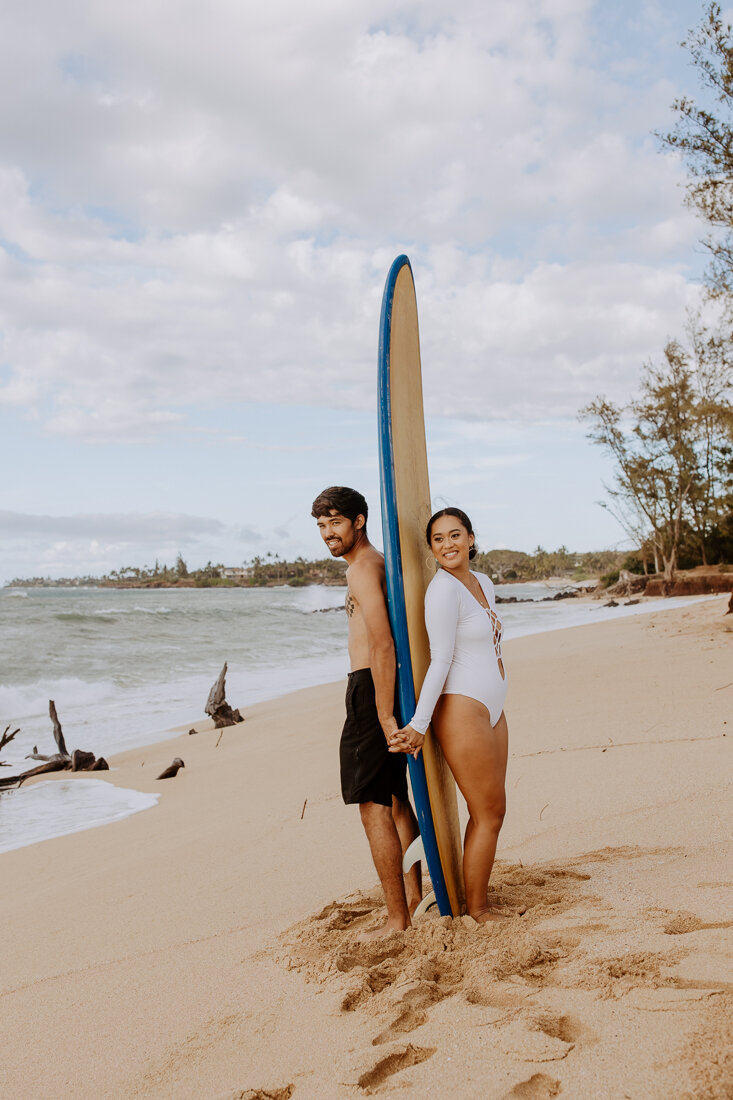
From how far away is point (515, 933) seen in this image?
2.24 metres

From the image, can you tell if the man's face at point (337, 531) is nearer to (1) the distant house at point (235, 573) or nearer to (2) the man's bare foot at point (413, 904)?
(2) the man's bare foot at point (413, 904)

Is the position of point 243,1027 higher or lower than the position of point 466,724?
lower

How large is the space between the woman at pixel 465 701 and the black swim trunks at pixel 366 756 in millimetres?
204

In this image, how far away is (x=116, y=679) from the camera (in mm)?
13148

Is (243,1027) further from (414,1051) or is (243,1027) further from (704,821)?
(704,821)

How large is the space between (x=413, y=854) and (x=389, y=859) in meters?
0.11

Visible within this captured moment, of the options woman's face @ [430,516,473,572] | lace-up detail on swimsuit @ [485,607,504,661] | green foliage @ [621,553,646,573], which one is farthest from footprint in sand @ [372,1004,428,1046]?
green foliage @ [621,553,646,573]

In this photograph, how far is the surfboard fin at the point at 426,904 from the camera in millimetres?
2517

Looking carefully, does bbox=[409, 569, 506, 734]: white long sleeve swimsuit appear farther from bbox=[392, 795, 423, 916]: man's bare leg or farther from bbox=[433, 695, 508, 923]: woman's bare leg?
bbox=[392, 795, 423, 916]: man's bare leg

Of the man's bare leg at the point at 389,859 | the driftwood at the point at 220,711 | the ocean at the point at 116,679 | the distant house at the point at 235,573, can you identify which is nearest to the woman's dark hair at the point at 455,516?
the man's bare leg at the point at 389,859

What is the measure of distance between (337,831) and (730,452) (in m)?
26.3

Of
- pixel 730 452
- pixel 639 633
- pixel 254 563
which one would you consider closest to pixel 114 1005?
pixel 639 633

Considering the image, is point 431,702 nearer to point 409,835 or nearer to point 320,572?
point 409,835

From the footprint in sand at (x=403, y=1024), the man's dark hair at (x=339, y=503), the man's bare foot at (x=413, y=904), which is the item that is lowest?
the man's bare foot at (x=413, y=904)
